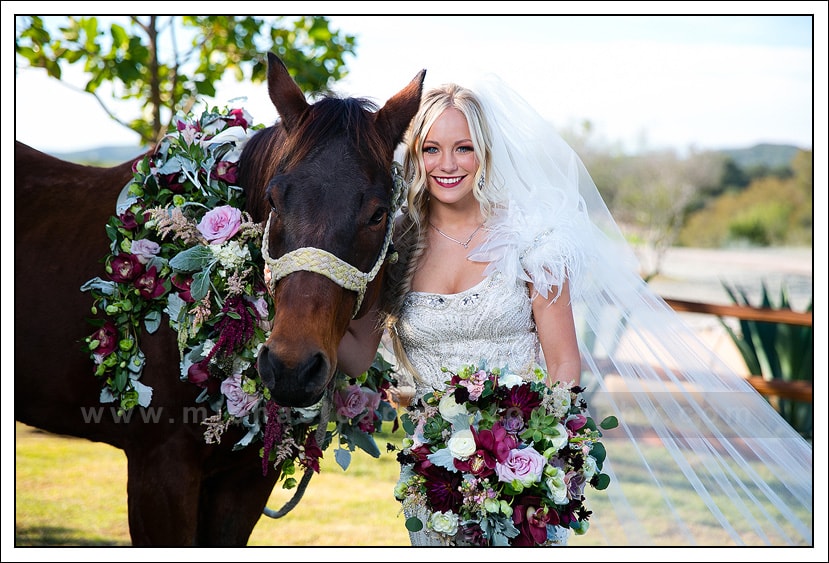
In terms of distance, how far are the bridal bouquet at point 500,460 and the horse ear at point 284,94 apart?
42.7 inches

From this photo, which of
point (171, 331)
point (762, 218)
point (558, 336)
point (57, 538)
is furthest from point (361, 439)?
point (762, 218)

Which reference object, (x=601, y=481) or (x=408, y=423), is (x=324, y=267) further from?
(x=601, y=481)

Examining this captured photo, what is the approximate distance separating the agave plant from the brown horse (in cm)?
592

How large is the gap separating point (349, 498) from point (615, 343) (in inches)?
161

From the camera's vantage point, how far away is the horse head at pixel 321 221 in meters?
2.09

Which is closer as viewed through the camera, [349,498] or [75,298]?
[75,298]

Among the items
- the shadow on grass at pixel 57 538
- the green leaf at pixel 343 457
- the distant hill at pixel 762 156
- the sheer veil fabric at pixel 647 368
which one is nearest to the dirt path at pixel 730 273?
the distant hill at pixel 762 156

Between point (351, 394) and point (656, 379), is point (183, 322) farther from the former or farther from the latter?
point (656, 379)

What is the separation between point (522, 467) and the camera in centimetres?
218

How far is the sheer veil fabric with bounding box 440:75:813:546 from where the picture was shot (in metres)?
2.74

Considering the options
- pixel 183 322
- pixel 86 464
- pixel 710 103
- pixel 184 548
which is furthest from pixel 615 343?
pixel 710 103

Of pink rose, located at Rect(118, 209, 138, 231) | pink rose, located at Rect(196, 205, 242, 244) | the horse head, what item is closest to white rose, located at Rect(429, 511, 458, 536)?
the horse head

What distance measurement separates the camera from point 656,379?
9.37ft

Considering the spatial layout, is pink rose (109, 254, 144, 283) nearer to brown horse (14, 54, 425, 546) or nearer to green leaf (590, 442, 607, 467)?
brown horse (14, 54, 425, 546)
